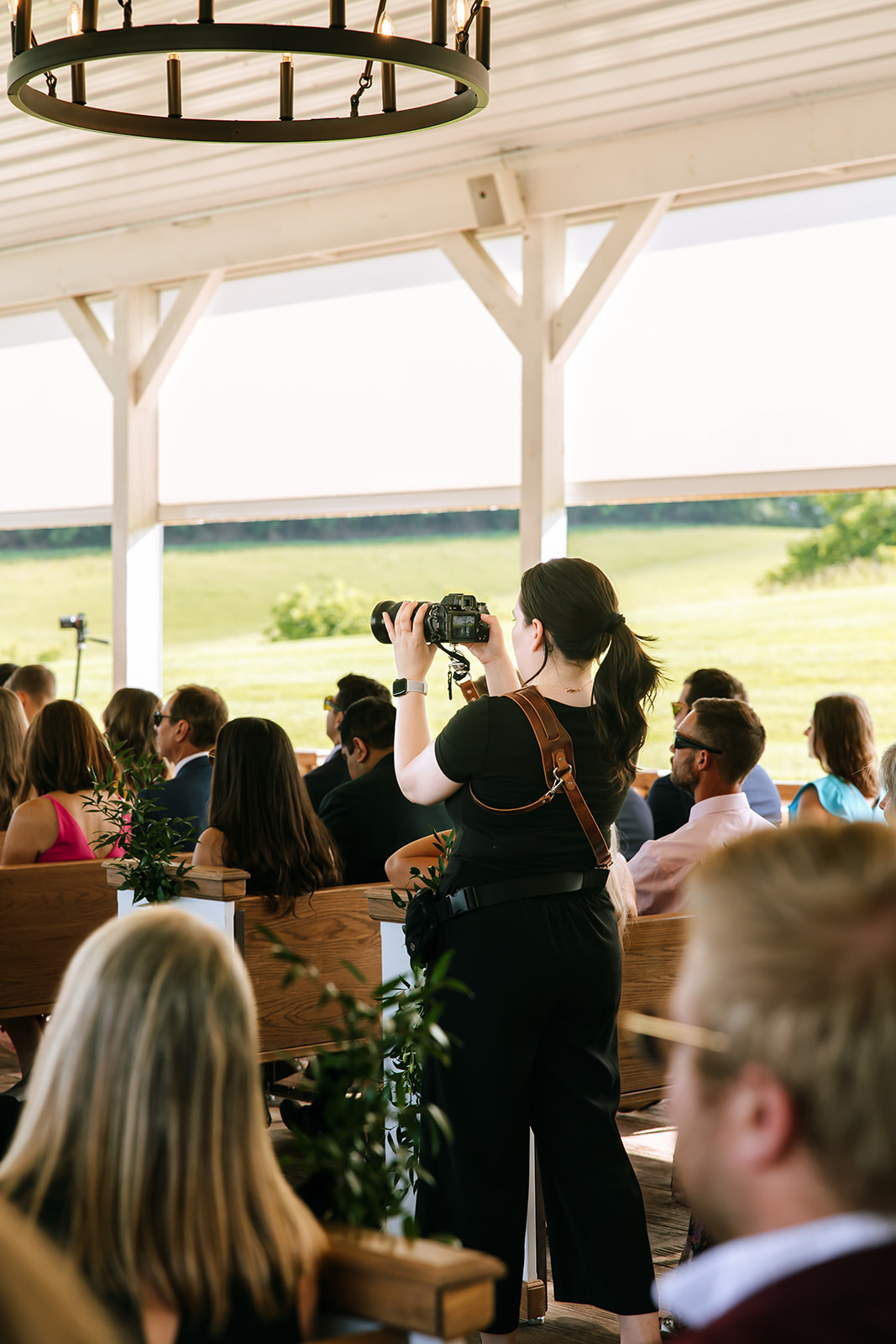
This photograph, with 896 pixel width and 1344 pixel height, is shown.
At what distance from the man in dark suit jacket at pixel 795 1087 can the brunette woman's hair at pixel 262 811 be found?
2.83 meters

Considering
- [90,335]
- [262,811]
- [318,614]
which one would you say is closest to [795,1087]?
[262,811]

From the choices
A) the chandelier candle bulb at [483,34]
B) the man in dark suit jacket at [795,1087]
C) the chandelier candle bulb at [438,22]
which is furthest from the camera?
the chandelier candle bulb at [483,34]

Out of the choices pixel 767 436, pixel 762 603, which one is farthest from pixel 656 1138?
pixel 762 603

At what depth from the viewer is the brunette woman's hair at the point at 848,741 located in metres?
4.21

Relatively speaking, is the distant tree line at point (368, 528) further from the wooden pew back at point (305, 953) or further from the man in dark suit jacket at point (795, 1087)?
the man in dark suit jacket at point (795, 1087)

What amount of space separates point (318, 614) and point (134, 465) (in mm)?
9942

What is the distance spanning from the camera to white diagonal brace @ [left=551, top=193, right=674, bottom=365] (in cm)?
577

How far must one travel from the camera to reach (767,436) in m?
5.84

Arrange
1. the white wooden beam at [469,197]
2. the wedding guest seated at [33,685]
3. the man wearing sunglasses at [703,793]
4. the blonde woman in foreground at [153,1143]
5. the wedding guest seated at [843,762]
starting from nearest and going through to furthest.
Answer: the blonde woman in foreground at [153,1143] → the man wearing sunglasses at [703,793] → the wedding guest seated at [843,762] → the white wooden beam at [469,197] → the wedding guest seated at [33,685]

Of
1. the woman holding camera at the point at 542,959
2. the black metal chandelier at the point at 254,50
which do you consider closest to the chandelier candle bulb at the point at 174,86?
the black metal chandelier at the point at 254,50

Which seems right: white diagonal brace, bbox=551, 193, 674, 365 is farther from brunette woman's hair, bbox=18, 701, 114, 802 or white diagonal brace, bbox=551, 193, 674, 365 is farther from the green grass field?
the green grass field

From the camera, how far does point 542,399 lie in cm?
604

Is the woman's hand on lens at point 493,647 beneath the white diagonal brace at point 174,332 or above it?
beneath

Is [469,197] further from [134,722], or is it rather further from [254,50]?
[254,50]
